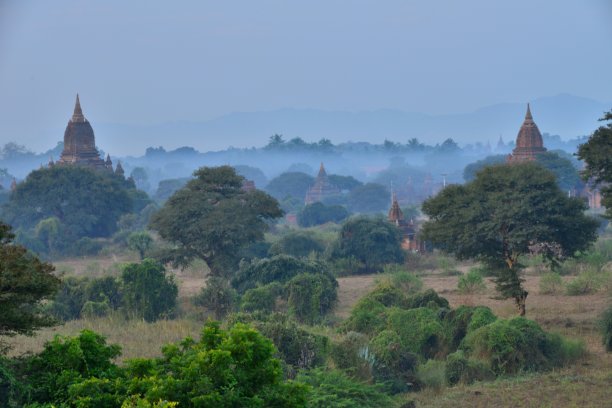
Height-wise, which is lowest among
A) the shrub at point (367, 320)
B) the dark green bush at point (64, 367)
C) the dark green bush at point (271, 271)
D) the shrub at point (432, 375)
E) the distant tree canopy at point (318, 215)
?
the shrub at point (432, 375)

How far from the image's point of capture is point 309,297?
2491 cm

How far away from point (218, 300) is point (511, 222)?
7384mm

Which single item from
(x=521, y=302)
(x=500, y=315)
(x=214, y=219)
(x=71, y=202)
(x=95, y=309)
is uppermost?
(x=71, y=202)

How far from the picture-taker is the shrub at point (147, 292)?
24.5 m

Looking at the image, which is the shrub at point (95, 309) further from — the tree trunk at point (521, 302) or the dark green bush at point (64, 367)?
the dark green bush at point (64, 367)

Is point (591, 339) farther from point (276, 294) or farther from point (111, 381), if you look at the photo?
point (111, 381)

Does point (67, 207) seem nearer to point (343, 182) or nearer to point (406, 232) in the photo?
point (406, 232)

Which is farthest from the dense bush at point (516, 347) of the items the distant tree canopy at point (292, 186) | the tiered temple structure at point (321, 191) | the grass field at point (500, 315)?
the distant tree canopy at point (292, 186)

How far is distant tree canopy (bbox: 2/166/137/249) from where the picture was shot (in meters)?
48.7

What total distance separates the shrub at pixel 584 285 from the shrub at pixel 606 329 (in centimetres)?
651

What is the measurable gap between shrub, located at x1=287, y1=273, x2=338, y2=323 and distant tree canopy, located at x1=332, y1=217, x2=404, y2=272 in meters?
9.79

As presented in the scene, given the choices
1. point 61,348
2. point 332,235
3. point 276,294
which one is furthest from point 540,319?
point 332,235

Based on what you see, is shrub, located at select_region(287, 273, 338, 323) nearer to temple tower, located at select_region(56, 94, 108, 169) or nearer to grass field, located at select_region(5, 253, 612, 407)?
grass field, located at select_region(5, 253, 612, 407)

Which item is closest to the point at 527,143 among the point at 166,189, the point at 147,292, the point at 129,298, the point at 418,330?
the point at 147,292
